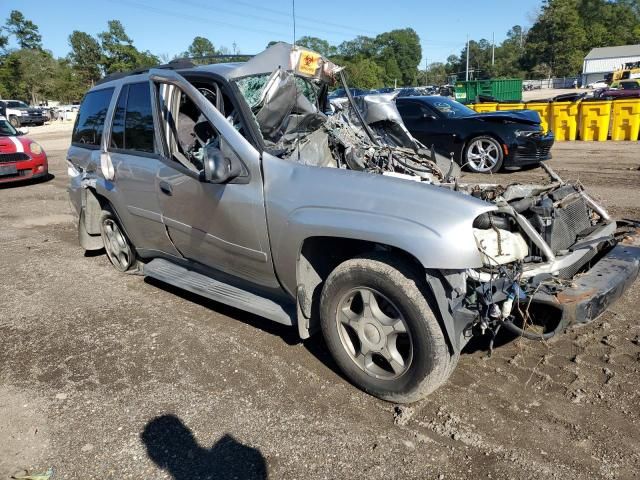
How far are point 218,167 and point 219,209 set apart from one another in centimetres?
40

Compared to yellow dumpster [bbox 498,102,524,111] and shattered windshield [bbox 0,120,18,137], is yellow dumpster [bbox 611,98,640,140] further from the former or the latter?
shattered windshield [bbox 0,120,18,137]

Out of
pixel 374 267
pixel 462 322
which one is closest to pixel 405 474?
pixel 462 322

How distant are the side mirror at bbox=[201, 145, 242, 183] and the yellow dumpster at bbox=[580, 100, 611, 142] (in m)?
14.0

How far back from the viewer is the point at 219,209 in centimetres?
351

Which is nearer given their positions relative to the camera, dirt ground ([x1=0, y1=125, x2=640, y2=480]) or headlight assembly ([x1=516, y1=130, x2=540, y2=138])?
dirt ground ([x1=0, y1=125, x2=640, y2=480])

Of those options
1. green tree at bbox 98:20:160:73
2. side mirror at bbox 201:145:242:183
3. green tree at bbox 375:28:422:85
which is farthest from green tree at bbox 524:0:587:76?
side mirror at bbox 201:145:242:183

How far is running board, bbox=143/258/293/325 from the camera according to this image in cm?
347

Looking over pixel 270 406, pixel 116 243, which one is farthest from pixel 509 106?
pixel 270 406

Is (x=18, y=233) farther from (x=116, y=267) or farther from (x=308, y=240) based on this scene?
(x=308, y=240)

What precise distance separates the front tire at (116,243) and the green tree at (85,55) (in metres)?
81.9

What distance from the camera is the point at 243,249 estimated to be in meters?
3.50

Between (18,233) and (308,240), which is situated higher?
(308,240)

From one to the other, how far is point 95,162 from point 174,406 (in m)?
2.96

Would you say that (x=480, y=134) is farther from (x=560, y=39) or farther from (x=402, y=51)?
(x=402, y=51)
